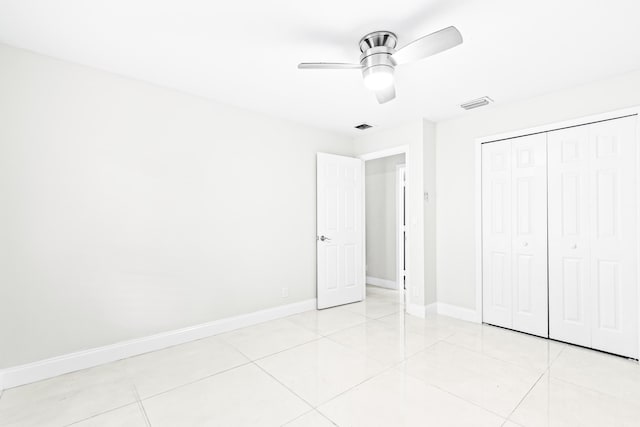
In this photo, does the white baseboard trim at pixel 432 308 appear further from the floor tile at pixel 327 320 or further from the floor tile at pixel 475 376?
the floor tile at pixel 475 376

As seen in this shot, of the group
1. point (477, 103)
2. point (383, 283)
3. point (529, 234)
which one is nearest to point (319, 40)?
point (477, 103)

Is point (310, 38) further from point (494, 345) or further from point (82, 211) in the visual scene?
point (494, 345)

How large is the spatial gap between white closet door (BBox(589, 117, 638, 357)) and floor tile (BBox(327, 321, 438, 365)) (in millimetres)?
1556

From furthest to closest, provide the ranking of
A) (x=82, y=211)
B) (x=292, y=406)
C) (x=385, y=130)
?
(x=385, y=130) → (x=82, y=211) → (x=292, y=406)

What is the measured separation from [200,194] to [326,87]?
173 cm

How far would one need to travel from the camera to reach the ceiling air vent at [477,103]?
329cm

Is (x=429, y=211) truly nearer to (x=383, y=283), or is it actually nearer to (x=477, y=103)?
(x=477, y=103)

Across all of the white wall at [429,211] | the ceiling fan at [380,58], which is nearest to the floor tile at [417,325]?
the white wall at [429,211]

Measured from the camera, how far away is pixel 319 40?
2221 mm

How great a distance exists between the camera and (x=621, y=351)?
2.74 metres

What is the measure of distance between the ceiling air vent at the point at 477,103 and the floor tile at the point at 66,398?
4.14 meters

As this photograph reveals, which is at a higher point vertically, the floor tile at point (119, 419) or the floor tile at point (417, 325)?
the floor tile at point (119, 419)

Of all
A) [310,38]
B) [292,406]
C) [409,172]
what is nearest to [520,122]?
[409,172]

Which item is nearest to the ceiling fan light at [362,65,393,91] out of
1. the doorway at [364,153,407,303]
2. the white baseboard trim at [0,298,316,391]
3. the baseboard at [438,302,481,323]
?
the white baseboard trim at [0,298,316,391]
